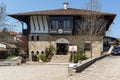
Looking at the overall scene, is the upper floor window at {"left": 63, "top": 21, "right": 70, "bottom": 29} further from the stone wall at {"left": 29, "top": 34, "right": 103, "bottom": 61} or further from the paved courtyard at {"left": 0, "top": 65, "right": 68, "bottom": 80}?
the paved courtyard at {"left": 0, "top": 65, "right": 68, "bottom": 80}

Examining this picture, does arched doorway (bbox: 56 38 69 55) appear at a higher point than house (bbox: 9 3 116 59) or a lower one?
lower

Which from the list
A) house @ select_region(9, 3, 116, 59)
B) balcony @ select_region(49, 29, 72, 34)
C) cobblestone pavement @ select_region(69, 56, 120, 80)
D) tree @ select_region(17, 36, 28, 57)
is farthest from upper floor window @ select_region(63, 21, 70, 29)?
cobblestone pavement @ select_region(69, 56, 120, 80)

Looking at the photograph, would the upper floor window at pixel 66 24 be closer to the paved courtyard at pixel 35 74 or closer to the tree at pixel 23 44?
the tree at pixel 23 44

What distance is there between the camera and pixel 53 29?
173 ft

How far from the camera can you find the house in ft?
171

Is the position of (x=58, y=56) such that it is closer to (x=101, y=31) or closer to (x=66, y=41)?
(x=66, y=41)

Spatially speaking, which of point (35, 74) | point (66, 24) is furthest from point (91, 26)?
point (35, 74)

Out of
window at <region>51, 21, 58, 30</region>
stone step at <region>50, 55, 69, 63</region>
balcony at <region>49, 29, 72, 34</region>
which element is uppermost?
window at <region>51, 21, 58, 30</region>

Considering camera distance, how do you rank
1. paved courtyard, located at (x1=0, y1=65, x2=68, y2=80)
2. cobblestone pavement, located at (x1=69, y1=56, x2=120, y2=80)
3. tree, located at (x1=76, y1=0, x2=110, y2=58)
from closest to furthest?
1. cobblestone pavement, located at (x1=69, y1=56, x2=120, y2=80)
2. paved courtyard, located at (x1=0, y1=65, x2=68, y2=80)
3. tree, located at (x1=76, y1=0, x2=110, y2=58)

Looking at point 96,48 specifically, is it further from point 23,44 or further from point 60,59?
point 23,44

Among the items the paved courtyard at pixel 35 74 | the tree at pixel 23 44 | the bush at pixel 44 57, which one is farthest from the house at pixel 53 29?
the paved courtyard at pixel 35 74

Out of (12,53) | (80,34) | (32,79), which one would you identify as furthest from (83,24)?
(32,79)

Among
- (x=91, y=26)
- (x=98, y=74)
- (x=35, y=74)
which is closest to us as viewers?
(x=98, y=74)

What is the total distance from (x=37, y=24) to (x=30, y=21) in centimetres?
143
